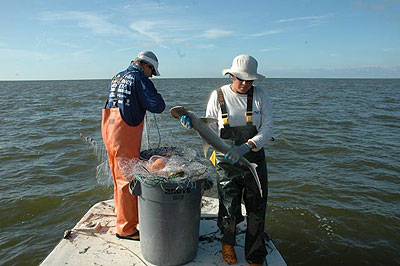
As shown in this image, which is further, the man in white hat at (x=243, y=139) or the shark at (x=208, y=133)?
the man in white hat at (x=243, y=139)

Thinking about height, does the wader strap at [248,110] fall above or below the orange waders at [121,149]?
above

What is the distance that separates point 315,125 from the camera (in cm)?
1764

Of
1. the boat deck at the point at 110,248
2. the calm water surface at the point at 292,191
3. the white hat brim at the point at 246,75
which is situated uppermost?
the white hat brim at the point at 246,75

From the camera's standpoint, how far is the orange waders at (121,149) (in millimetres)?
3957

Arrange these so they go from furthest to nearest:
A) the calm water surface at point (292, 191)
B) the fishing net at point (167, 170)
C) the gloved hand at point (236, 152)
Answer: the calm water surface at point (292, 191) → the gloved hand at point (236, 152) → the fishing net at point (167, 170)

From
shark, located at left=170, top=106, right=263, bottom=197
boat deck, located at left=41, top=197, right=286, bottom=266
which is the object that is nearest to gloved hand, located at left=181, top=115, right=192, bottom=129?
shark, located at left=170, top=106, right=263, bottom=197

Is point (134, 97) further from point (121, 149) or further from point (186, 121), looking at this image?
point (186, 121)

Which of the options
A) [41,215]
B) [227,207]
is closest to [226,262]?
[227,207]

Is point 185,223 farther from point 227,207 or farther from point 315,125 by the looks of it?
point 315,125

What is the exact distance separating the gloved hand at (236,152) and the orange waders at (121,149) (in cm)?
128

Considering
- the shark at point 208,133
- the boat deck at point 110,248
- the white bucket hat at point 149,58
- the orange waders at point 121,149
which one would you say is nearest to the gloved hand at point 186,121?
the shark at point 208,133

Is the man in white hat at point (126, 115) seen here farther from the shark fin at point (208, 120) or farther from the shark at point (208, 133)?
the shark fin at point (208, 120)

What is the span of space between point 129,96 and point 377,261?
17.0 feet

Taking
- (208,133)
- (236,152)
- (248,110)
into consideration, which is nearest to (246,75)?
(248,110)
